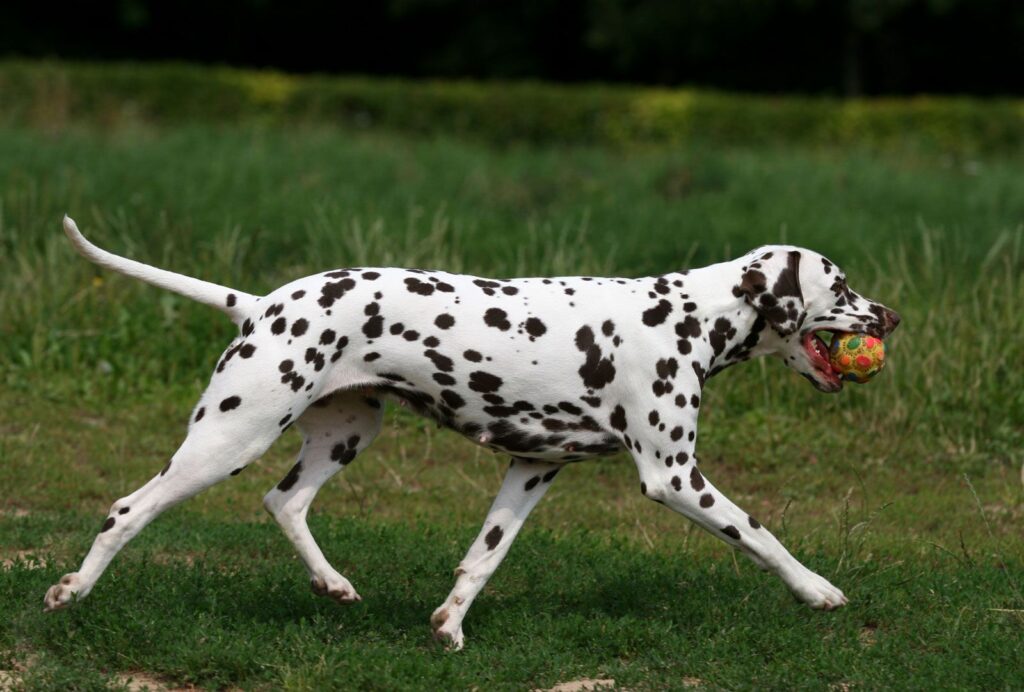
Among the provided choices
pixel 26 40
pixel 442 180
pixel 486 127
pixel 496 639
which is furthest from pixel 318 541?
pixel 26 40

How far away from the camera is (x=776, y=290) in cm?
590

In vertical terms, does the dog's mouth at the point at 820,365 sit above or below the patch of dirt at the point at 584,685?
above

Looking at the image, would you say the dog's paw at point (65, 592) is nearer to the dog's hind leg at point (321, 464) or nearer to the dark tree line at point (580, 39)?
the dog's hind leg at point (321, 464)

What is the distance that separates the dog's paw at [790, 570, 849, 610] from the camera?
19.0ft

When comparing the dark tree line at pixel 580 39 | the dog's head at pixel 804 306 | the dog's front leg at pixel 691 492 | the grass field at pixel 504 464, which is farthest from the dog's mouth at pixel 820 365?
the dark tree line at pixel 580 39

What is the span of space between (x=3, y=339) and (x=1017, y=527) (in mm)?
6683

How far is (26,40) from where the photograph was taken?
108 ft

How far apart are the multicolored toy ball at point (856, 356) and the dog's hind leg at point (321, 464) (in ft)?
6.30

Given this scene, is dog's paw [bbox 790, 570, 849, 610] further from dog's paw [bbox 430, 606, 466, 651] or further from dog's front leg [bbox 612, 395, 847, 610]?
dog's paw [bbox 430, 606, 466, 651]

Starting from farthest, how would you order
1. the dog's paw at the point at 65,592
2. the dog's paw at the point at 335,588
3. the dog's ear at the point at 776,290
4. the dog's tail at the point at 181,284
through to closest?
the dog's paw at the point at 335,588
the dog's ear at the point at 776,290
the dog's tail at the point at 181,284
the dog's paw at the point at 65,592

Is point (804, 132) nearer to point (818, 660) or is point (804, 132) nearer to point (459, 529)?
point (459, 529)

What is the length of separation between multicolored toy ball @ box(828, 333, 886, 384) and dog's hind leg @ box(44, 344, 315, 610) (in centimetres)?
223

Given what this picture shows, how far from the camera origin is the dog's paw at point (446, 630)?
5.80 metres

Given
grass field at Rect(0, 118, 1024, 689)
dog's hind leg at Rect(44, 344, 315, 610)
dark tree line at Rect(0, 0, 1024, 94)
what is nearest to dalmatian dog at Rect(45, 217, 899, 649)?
dog's hind leg at Rect(44, 344, 315, 610)
